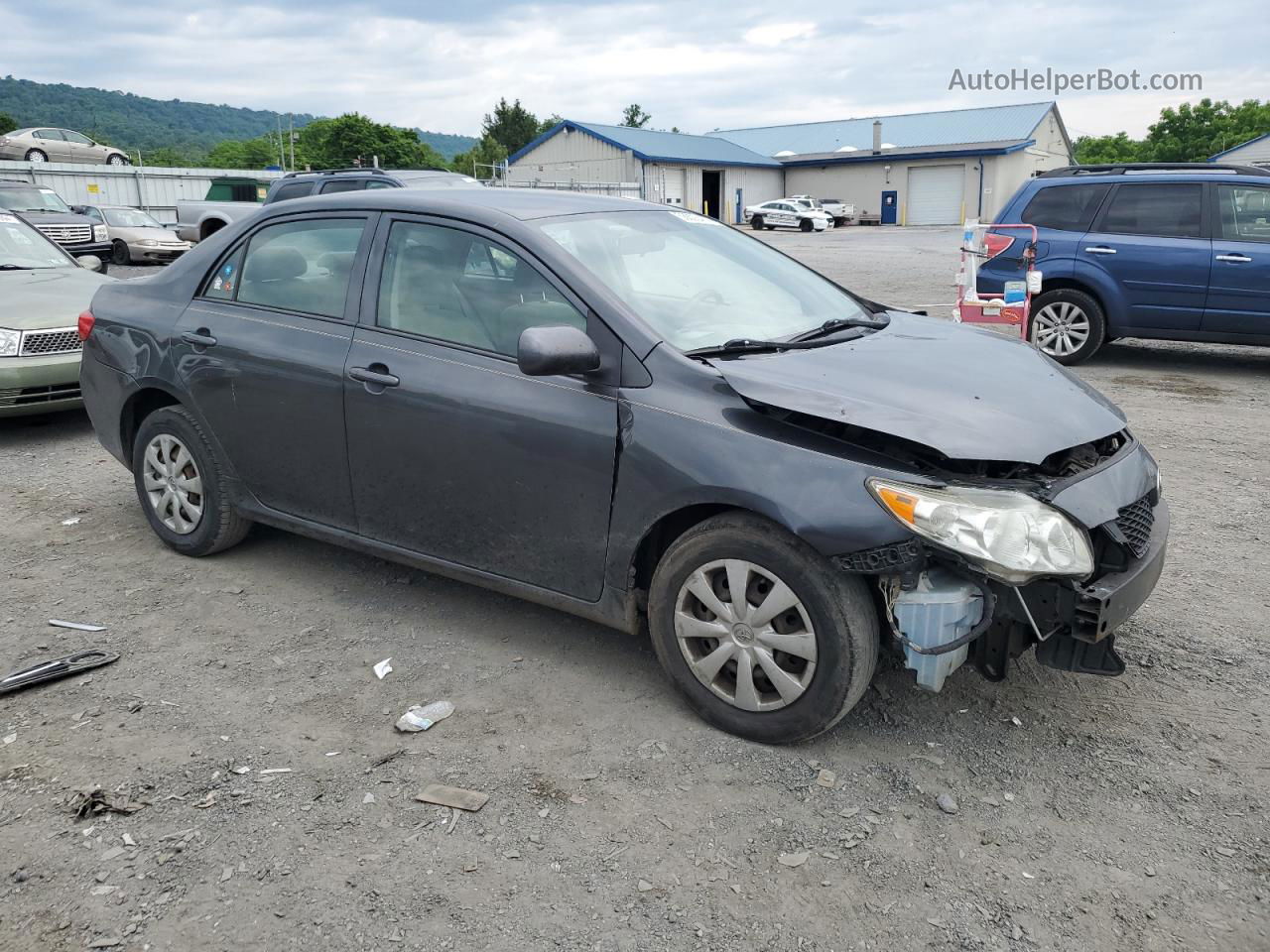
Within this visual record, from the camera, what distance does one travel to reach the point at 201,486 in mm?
4727

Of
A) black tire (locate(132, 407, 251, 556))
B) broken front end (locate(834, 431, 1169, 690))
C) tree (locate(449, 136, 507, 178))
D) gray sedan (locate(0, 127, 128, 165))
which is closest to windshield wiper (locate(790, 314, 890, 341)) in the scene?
broken front end (locate(834, 431, 1169, 690))

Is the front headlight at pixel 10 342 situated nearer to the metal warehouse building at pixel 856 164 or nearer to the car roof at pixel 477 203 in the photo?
the car roof at pixel 477 203

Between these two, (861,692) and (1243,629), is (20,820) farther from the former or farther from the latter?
(1243,629)

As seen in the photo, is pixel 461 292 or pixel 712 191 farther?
pixel 712 191

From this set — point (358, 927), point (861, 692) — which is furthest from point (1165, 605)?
point (358, 927)

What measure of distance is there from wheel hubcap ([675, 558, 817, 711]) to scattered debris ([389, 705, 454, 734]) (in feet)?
2.83

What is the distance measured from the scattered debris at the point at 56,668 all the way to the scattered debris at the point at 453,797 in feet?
5.35

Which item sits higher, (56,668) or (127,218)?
(127,218)

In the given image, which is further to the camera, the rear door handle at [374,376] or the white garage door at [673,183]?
the white garage door at [673,183]

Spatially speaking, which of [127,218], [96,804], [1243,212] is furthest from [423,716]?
[127,218]

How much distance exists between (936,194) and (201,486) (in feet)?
183

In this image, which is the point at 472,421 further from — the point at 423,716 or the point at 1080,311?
the point at 1080,311

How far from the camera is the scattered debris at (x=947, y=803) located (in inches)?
117

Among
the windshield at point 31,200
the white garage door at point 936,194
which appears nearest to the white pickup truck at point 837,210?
the white garage door at point 936,194
